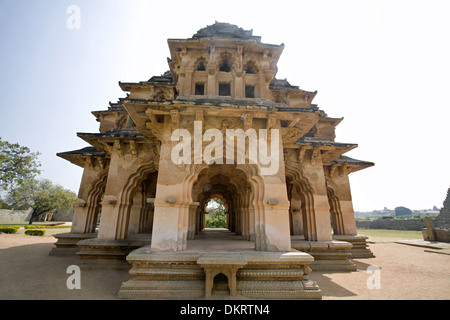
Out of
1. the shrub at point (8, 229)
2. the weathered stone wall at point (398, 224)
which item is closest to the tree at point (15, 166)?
the shrub at point (8, 229)

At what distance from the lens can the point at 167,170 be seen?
636 cm

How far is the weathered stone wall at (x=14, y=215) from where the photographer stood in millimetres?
44656

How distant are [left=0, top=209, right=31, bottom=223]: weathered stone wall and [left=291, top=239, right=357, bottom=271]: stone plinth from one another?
6352cm

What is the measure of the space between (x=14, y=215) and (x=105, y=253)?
58520 mm

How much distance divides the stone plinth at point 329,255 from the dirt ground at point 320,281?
0.40m

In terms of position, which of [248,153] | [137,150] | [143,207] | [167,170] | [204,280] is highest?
[137,150]

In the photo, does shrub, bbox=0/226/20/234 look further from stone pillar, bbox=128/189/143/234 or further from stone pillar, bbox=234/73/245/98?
stone pillar, bbox=234/73/245/98

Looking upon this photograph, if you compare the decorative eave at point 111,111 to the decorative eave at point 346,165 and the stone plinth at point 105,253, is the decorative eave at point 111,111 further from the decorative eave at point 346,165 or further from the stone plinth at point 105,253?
the decorative eave at point 346,165

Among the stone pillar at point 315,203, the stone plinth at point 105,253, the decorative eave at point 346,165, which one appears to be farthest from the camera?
the decorative eave at point 346,165

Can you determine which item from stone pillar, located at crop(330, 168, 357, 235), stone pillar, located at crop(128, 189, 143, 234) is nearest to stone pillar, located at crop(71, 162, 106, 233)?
stone pillar, located at crop(128, 189, 143, 234)
